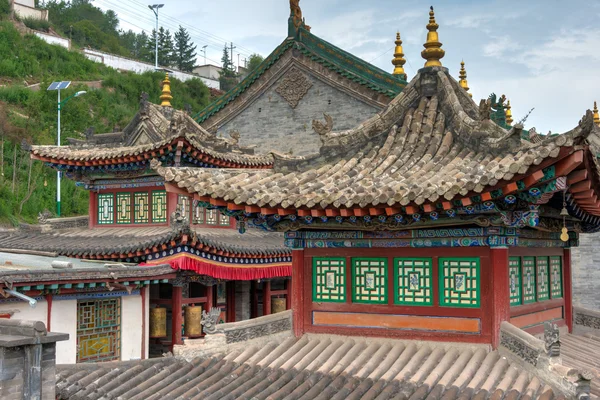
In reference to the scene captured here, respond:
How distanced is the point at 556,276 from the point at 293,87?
15.8 meters

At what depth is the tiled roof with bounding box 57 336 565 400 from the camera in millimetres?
6453

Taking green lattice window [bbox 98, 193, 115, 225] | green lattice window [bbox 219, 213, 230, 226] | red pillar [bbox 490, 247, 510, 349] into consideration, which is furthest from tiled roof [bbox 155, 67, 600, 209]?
green lattice window [bbox 98, 193, 115, 225]

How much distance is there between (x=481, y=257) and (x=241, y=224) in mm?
3078

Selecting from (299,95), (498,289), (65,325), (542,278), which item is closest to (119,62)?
(299,95)

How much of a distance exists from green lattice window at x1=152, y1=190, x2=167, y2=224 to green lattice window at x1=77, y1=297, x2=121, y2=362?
3733 mm

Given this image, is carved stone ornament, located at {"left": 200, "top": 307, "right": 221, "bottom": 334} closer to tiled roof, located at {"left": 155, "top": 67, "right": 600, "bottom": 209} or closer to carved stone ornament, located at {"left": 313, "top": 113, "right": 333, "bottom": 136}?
tiled roof, located at {"left": 155, "top": 67, "right": 600, "bottom": 209}

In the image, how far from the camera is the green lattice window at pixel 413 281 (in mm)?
7559

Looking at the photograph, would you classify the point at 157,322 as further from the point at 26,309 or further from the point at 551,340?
the point at 551,340

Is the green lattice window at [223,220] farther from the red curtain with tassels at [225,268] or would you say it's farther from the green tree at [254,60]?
the green tree at [254,60]

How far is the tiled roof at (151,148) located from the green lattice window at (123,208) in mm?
1335

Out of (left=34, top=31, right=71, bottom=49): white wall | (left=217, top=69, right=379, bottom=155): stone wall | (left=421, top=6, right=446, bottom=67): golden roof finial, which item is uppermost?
(left=34, top=31, right=71, bottom=49): white wall

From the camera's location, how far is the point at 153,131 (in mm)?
18984

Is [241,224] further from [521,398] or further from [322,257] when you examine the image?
[521,398]

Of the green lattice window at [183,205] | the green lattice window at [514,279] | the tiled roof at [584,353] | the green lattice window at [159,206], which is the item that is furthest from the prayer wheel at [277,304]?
the green lattice window at [514,279]
